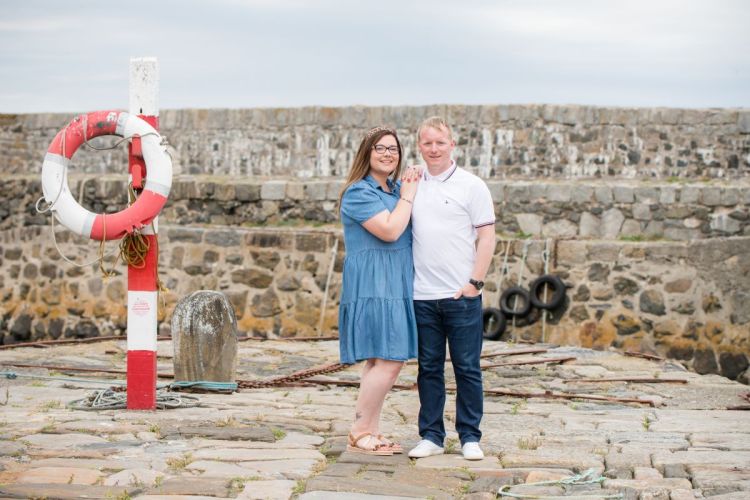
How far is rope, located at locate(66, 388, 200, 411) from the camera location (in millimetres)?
7594

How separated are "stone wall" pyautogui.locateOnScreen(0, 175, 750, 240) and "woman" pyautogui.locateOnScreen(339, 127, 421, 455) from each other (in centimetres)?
818

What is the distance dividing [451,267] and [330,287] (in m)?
8.27

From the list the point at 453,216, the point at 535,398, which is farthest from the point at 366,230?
the point at 535,398

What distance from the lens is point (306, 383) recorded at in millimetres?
9391

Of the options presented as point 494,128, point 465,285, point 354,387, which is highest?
point 494,128

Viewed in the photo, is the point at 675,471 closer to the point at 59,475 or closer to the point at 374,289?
the point at 374,289

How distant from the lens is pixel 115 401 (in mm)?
7727

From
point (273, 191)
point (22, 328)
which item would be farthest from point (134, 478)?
point (22, 328)

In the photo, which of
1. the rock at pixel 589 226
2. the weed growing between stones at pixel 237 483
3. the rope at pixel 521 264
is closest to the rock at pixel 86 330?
the rope at pixel 521 264

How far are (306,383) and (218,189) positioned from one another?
21.9 ft

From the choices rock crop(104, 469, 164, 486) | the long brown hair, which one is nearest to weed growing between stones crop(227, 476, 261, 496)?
rock crop(104, 469, 164, 486)

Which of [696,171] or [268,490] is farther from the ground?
[696,171]

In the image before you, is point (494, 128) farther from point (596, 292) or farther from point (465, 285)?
point (465, 285)

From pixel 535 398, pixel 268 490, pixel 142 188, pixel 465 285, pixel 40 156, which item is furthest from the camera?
pixel 40 156
